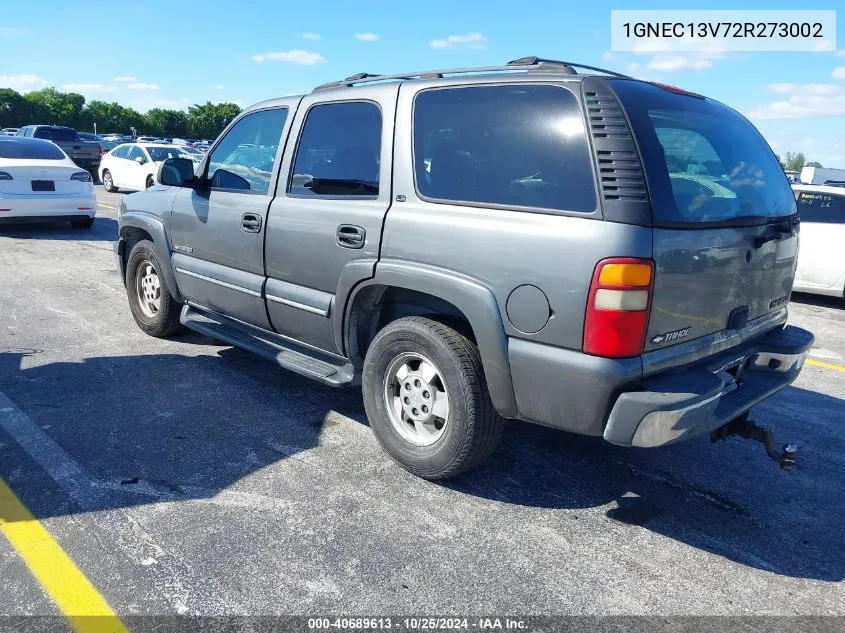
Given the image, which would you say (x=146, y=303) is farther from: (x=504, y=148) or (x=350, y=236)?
(x=504, y=148)

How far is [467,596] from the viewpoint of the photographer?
2631 mm

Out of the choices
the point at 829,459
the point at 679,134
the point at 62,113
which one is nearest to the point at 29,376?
the point at 679,134

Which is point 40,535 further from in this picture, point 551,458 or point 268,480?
point 551,458

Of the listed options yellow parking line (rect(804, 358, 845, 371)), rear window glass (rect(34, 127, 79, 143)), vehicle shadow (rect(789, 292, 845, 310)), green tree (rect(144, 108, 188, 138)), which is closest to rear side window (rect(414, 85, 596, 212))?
yellow parking line (rect(804, 358, 845, 371))

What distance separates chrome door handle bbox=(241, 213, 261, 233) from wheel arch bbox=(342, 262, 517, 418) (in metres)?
0.96

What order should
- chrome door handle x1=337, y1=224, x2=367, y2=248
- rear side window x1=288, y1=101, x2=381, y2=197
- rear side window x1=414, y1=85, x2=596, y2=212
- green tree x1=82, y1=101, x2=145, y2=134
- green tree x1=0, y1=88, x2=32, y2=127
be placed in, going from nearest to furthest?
rear side window x1=414, y1=85, x2=596, y2=212
chrome door handle x1=337, y1=224, x2=367, y2=248
rear side window x1=288, y1=101, x2=381, y2=197
green tree x1=0, y1=88, x2=32, y2=127
green tree x1=82, y1=101, x2=145, y2=134

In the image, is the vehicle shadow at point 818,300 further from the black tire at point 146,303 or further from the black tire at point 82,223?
the black tire at point 82,223

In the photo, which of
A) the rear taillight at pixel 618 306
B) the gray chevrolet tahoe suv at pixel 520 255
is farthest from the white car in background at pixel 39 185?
the rear taillight at pixel 618 306

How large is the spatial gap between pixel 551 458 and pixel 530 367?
110 centimetres

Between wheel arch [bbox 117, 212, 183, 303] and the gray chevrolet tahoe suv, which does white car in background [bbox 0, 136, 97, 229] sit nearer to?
wheel arch [bbox 117, 212, 183, 303]

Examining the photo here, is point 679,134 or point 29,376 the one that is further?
point 29,376

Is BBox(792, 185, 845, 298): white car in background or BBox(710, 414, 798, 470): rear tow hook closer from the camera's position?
BBox(710, 414, 798, 470): rear tow hook

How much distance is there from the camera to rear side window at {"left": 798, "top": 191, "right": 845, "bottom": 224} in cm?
820

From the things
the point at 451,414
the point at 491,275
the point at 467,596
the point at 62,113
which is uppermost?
the point at 62,113
